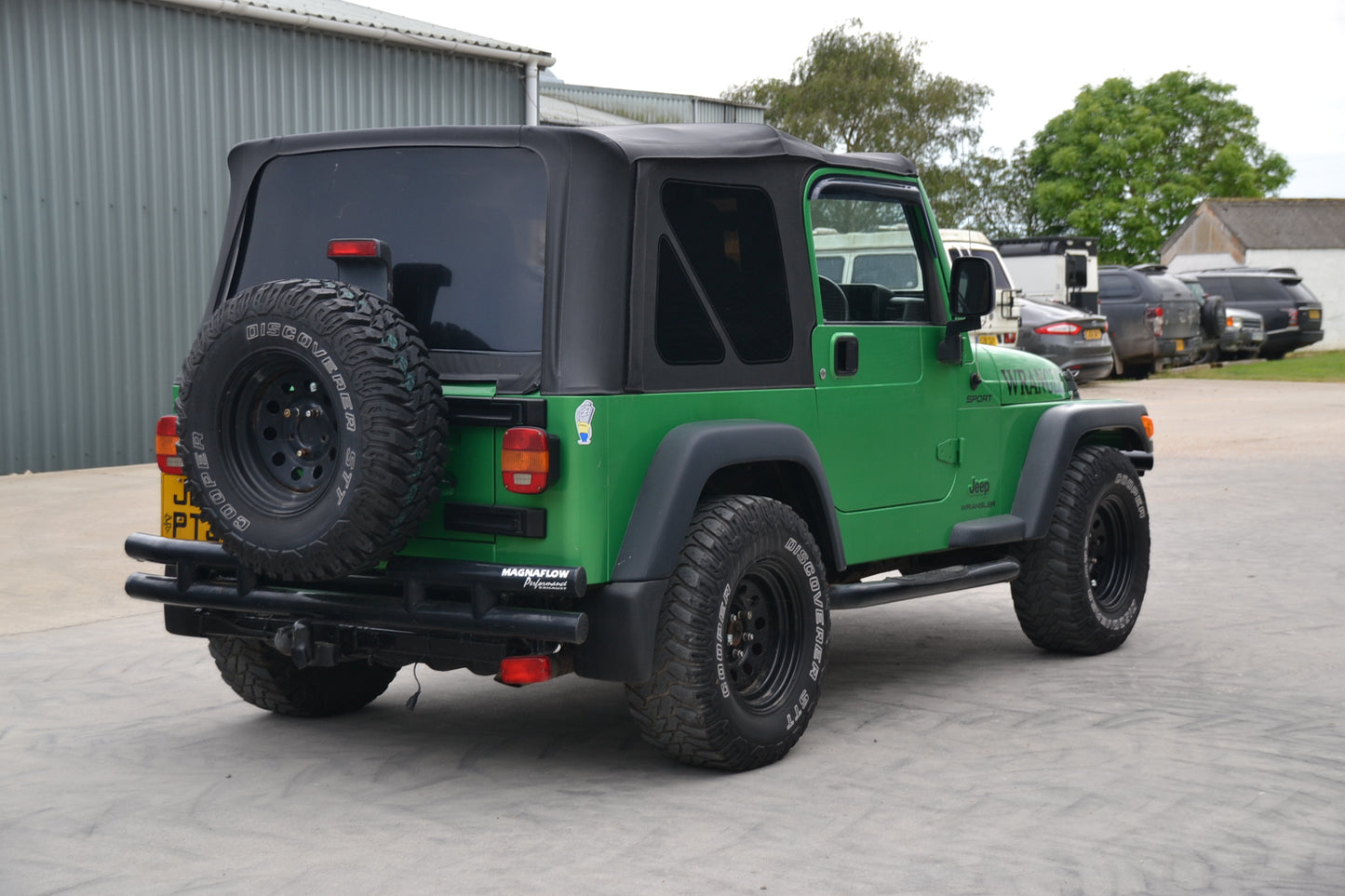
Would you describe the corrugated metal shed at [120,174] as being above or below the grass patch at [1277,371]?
above

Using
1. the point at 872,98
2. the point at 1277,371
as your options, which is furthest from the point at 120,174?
the point at 872,98

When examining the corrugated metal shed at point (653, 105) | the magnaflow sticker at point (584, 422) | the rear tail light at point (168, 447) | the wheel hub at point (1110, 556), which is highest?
the corrugated metal shed at point (653, 105)

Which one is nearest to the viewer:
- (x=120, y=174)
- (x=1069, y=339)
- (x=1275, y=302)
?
(x=120, y=174)

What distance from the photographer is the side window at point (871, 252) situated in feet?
19.3

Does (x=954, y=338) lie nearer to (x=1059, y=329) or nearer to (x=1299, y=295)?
(x=1059, y=329)

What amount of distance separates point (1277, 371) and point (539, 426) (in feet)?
98.0

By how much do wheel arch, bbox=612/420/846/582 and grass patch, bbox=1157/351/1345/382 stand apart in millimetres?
25683

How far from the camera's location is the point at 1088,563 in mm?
7125

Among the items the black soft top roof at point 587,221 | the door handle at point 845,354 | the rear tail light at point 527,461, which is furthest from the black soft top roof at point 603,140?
the rear tail light at point 527,461

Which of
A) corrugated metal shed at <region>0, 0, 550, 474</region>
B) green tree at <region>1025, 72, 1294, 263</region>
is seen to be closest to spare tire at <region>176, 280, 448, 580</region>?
corrugated metal shed at <region>0, 0, 550, 474</region>

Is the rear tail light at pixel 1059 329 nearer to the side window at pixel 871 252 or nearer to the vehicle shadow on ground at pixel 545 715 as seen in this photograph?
the vehicle shadow on ground at pixel 545 715

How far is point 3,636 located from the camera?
7.65 m

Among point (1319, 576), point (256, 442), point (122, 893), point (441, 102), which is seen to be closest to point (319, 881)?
point (122, 893)

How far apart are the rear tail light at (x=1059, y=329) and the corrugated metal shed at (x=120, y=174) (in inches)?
415
